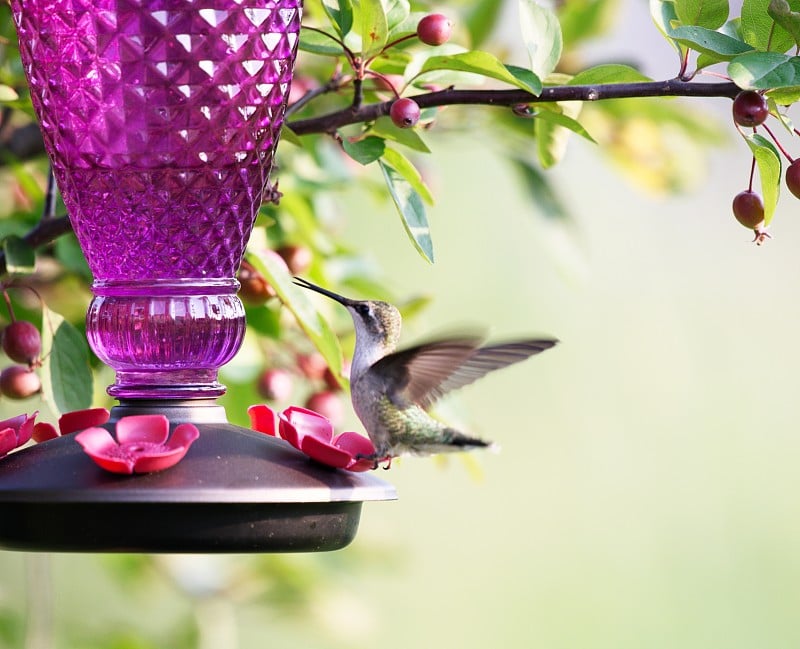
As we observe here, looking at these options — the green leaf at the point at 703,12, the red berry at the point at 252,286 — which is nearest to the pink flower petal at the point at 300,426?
the red berry at the point at 252,286

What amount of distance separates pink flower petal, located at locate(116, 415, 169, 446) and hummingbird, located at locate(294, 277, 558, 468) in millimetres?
279

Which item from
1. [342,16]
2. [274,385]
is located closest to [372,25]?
[342,16]

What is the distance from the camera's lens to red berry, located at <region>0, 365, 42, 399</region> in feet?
5.99

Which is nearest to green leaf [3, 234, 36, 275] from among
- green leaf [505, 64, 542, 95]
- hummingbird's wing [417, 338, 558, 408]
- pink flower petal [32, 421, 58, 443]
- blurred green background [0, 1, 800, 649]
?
pink flower petal [32, 421, 58, 443]

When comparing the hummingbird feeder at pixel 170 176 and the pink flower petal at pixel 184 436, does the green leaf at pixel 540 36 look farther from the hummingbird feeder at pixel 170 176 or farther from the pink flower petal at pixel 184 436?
the pink flower petal at pixel 184 436

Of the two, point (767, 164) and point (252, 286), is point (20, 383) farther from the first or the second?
point (767, 164)

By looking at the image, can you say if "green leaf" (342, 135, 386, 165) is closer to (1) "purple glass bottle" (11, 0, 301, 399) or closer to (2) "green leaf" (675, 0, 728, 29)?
(1) "purple glass bottle" (11, 0, 301, 399)

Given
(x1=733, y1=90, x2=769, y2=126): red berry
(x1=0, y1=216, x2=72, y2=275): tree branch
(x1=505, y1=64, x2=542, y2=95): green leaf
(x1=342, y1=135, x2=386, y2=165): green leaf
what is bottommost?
(x1=0, y1=216, x2=72, y2=275): tree branch

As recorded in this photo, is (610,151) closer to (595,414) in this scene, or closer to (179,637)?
(179,637)

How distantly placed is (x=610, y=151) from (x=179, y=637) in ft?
5.45

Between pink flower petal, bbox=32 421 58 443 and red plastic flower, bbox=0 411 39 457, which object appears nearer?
red plastic flower, bbox=0 411 39 457

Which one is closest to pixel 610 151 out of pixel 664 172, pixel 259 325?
pixel 664 172

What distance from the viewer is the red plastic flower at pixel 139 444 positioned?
1.29m

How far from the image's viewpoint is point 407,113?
4.96ft
